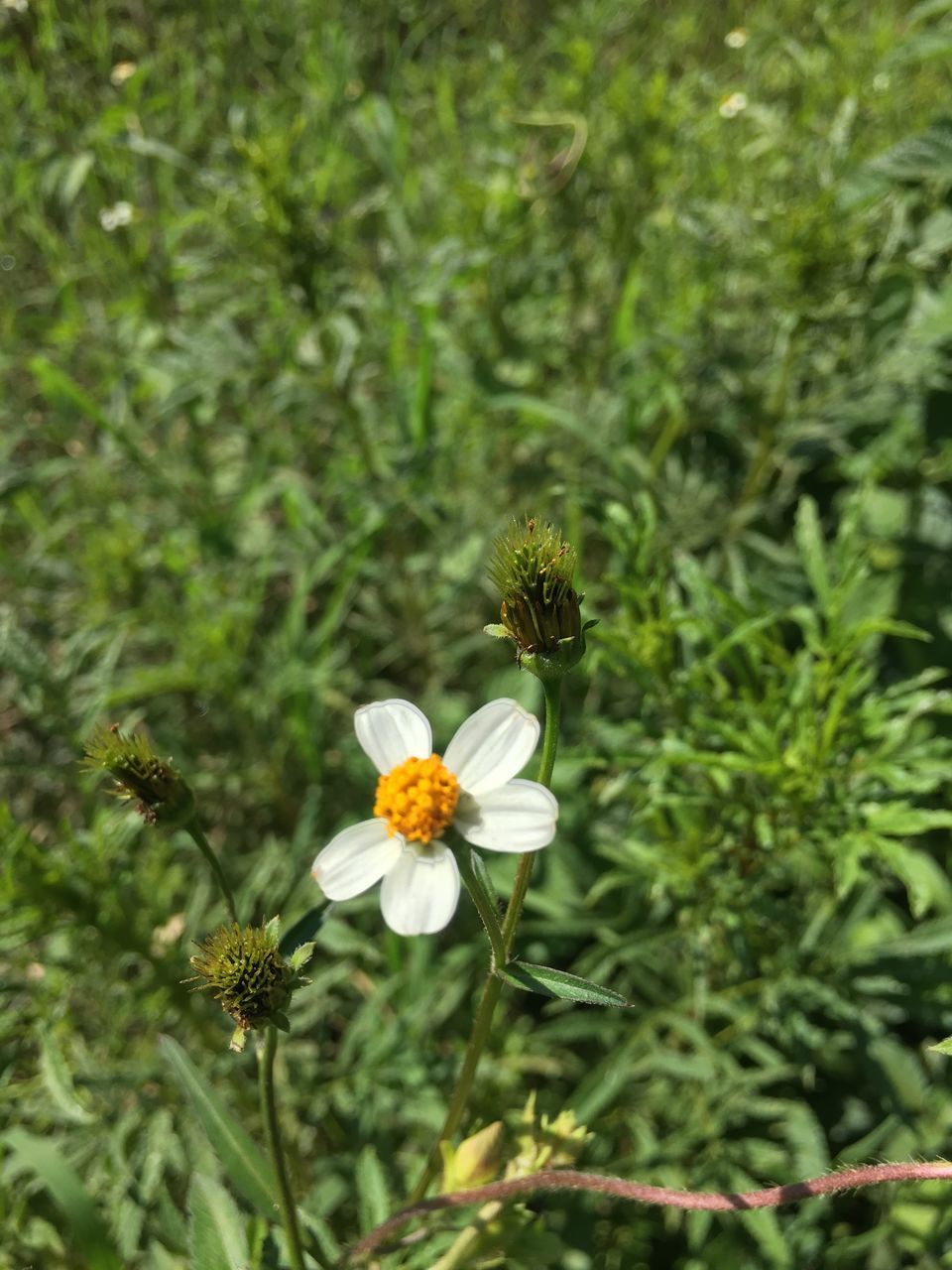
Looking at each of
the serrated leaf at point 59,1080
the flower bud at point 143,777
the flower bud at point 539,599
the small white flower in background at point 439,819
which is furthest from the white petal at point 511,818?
the serrated leaf at point 59,1080

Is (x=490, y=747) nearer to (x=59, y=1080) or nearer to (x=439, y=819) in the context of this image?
(x=439, y=819)

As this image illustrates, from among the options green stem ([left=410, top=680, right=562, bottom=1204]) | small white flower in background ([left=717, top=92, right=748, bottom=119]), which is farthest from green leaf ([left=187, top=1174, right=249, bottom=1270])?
small white flower in background ([left=717, top=92, right=748, bottom=119])

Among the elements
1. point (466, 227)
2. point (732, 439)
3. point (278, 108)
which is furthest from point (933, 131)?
point (278, 108)

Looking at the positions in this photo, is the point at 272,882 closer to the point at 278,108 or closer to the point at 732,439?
the point at 732,439

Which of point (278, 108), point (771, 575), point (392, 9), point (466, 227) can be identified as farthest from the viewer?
point (392, 9)

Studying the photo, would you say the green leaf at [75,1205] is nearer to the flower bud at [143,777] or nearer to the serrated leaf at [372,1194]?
the serrated leaf at [372,1194]

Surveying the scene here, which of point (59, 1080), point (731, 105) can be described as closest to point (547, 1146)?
point (59, 1080)
